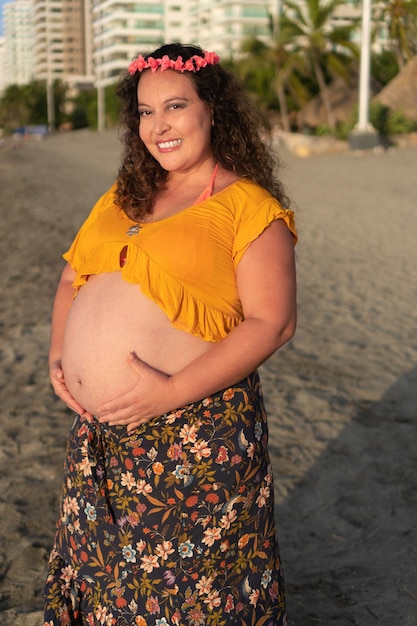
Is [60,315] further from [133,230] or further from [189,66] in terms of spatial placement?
[189,66]

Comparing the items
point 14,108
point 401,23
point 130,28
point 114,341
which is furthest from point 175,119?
point 14,108

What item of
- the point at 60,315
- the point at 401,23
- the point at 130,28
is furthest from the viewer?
the point at 130,28

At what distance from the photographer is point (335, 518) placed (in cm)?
348

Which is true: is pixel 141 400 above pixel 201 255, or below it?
below

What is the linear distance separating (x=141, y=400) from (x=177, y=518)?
309 mm

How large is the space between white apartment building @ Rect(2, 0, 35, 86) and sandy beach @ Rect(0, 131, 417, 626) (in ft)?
420

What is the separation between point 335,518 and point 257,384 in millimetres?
1690

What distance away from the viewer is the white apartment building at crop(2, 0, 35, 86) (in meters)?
129

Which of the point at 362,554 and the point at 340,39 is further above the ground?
the point at 340,39

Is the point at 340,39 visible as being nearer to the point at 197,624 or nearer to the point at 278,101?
the point at 278,101

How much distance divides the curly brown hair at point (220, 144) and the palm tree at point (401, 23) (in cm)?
3882

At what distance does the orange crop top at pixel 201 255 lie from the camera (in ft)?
6.10

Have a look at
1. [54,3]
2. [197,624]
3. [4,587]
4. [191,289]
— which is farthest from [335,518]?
[54,3]

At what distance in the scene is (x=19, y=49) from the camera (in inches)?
5669
